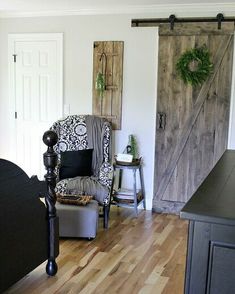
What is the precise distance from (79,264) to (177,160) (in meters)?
2.03

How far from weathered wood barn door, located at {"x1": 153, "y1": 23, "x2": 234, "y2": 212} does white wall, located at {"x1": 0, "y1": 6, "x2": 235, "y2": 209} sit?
0.38 ft

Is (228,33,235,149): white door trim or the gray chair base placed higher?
(228,33,235,149): white door trim

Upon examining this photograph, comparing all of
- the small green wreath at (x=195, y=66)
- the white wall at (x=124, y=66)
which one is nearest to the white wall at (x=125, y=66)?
the white wall at (x=124, y=66)

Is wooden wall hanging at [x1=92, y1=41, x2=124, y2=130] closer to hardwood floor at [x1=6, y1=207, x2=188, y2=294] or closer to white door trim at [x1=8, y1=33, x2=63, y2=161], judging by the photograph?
white door trim at [x1=8, y1=33, x2=63, y2=161]

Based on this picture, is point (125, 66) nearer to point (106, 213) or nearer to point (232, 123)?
point (232, 123)

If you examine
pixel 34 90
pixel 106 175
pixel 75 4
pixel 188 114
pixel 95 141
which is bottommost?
pixel 106 175

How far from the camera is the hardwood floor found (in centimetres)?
301

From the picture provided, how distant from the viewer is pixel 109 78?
5.08m

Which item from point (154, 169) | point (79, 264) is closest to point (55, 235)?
point (79, 264)

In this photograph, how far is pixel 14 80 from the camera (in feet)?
18.0

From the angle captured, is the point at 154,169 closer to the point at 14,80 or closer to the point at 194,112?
the point at 194,112

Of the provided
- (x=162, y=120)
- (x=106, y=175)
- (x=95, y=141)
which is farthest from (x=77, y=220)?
(x=162, y=120)

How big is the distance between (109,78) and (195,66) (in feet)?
3.52

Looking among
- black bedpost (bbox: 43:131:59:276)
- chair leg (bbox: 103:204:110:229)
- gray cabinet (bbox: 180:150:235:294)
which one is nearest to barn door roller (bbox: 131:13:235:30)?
chair leg (bbox: 103:204:110:229)
